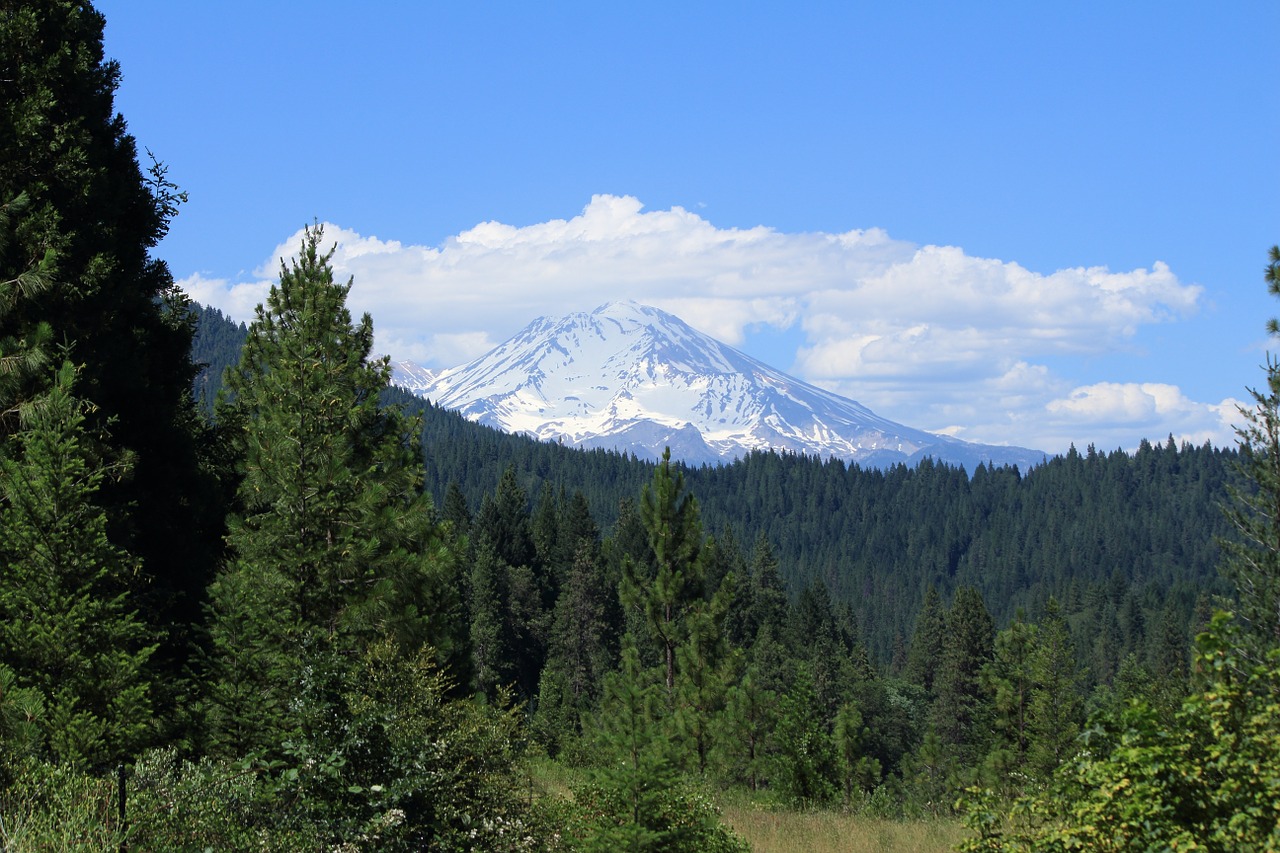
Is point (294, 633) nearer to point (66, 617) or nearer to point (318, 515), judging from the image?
point (318, 515)

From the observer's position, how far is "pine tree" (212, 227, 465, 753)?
540 inches

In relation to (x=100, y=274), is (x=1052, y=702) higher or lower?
lower

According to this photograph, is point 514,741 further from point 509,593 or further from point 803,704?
point 509,593

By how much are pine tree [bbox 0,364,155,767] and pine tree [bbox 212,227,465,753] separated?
1.62 m

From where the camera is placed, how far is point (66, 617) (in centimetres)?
1141

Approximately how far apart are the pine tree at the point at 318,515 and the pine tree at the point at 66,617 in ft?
5.31

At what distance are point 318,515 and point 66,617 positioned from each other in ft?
13.0

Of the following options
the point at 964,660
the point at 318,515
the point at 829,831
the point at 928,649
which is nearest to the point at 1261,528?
the point at 829,831

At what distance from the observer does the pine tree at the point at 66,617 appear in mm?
11180

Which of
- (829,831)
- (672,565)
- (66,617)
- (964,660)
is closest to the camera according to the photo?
(66,617)

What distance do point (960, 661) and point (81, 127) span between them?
63.5 metres

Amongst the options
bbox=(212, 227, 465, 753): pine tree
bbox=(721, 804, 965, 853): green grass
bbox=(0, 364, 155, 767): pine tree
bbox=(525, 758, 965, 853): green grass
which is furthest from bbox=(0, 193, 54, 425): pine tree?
bbox=(721, 804, 965, 853): green grass

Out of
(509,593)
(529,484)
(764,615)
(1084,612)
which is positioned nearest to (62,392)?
(509,593)

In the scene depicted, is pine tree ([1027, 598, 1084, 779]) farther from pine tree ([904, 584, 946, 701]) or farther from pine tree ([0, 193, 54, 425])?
pine tree ([904, 584, 946, 701])
